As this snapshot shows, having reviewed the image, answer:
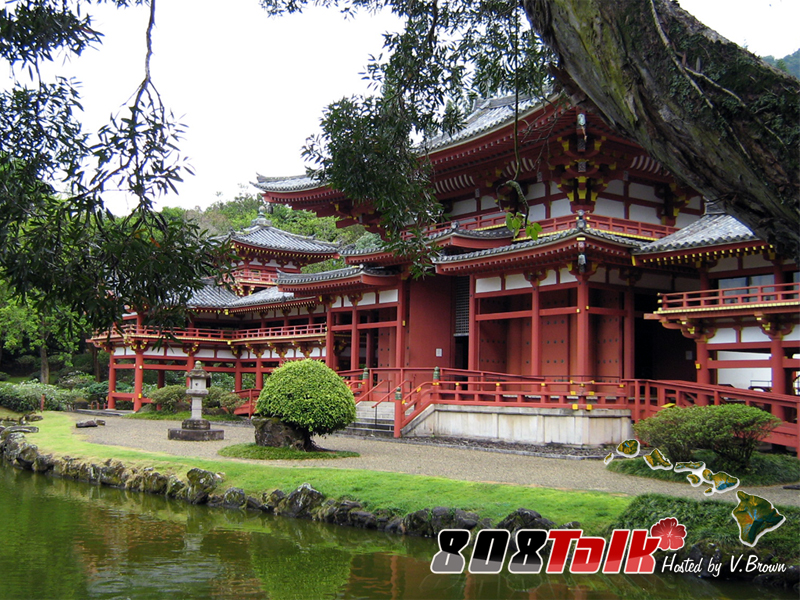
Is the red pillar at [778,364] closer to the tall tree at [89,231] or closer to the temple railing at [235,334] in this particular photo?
the tall tree at [89,231]

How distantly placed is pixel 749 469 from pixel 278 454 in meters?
8.54

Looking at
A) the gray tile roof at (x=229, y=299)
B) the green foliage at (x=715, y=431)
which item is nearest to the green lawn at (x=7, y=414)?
the gray tile roof at (x=229, y=299)

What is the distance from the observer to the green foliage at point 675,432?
11359 mm

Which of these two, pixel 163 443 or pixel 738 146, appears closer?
pixel 738 146

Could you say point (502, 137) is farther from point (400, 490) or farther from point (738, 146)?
point (738, 146)

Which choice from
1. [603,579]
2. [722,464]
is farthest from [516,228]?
[722,464]

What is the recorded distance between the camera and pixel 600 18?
396 centimetres

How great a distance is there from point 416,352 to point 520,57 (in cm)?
1310

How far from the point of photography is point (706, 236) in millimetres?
15836

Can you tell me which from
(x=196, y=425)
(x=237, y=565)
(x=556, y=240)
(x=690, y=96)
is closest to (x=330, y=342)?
(x=196, y=425)

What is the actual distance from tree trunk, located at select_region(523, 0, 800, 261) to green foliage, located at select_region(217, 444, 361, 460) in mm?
11371

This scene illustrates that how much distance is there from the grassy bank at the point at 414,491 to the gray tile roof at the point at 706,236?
7.90 m

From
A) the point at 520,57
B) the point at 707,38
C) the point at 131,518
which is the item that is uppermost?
the point at 520,57

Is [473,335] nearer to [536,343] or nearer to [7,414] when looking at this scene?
[536,343]
